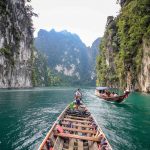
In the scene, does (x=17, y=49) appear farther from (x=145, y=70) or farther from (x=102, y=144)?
(x=102, y=144)

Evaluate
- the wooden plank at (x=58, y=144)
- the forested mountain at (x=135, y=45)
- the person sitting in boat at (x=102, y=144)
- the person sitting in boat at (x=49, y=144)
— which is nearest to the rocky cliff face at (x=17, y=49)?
the forested mountain at (x=135, y=45)

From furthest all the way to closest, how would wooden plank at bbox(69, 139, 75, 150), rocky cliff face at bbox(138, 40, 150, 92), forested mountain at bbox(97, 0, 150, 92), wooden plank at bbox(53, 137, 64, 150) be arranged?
1. forested mountain at bbox(97, 0, 150, 92)
2. rocky cliff face at bbox(138, 40, 150, 92)
3. wooden plank at bbox(69, 139, 75, 150)
4. wooden plank at bbox(53, 137, 64, 150)

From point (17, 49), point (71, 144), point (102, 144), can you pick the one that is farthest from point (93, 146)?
point (17, 49)

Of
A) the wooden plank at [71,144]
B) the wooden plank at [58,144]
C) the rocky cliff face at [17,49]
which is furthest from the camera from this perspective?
the rocky cliff face at [17,49]

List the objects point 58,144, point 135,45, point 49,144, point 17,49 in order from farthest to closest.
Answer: point 17,49 < point 135,45 < point 58,144 < point 49,144

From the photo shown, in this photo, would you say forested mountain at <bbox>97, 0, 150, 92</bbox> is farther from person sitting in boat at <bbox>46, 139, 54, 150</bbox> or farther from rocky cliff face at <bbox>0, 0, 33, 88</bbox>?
person sitting in boat at <bbox>46, 139, 54, 150</bbox>

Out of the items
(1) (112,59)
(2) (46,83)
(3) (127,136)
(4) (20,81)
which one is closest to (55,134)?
(3) (127,136)

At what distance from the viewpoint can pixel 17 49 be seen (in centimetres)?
8819

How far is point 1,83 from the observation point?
78250 mm

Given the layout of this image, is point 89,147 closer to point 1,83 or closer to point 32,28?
point 1,83

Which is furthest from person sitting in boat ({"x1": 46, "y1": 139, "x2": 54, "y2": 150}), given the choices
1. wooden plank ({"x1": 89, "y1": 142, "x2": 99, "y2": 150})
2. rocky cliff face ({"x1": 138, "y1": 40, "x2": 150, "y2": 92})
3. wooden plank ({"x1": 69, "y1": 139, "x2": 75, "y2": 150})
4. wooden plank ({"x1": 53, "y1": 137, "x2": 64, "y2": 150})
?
rocky cliff face ({"x1": 138, "y1": 40, "x2": 150, "y2": 92})

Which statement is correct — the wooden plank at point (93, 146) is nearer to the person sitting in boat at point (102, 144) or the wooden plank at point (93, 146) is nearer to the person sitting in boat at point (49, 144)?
the person sitting in boat at point (102, 144)

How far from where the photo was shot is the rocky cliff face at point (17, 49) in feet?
235

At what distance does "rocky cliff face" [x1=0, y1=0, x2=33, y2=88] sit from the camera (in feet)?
235
